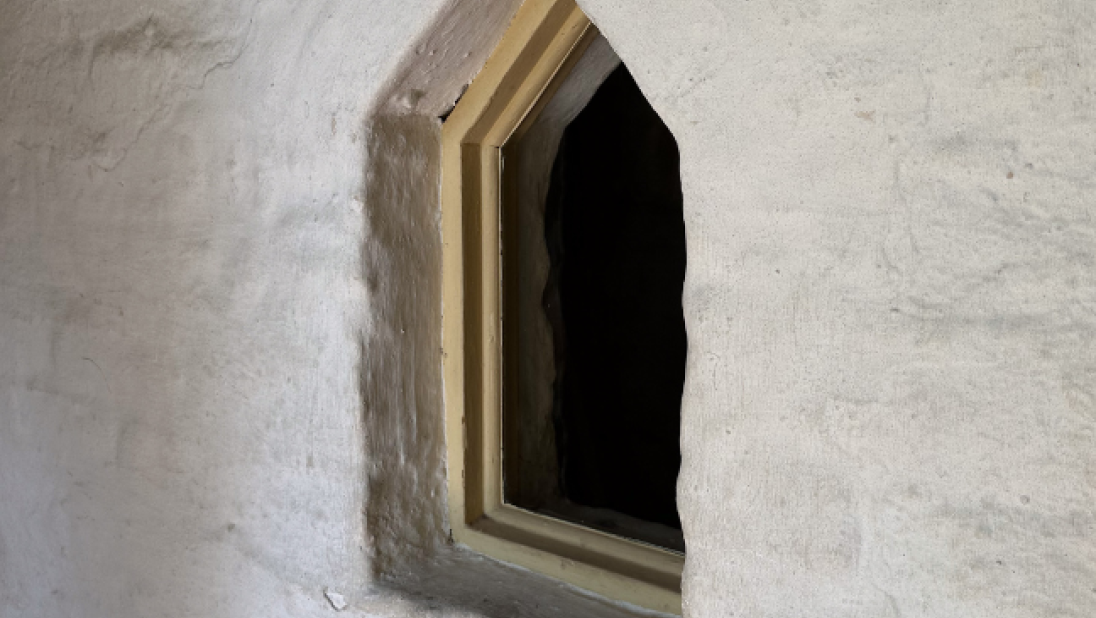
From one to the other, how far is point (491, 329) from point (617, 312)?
0.69m

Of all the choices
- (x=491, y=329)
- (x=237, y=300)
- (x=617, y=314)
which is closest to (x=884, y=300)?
(x=491, y=329)

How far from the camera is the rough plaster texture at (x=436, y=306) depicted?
2.59 ft

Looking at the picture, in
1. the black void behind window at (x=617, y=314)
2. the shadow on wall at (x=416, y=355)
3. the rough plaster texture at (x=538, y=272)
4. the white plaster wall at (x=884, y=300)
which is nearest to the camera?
the white plaster wall at (x=884, y=300)

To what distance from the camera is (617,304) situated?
6.67 feet

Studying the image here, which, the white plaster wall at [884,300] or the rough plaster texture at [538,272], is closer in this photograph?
the white plaster wall at [884,300]

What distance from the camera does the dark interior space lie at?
61.3 inches

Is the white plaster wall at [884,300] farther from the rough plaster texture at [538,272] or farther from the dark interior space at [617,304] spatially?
the dark interior space at [617,304]

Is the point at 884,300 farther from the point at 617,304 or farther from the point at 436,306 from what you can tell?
the point at 617,304

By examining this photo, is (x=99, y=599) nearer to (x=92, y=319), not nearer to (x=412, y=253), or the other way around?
(x=92, y=319)

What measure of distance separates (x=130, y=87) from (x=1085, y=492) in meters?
1.42

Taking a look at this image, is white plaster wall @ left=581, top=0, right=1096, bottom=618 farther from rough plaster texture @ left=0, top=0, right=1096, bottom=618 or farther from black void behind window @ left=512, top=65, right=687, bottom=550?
black void behind window @ left=512, top=65, right=687, bottom=550

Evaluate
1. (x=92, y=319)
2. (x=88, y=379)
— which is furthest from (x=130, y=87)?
(x=88, y=379)

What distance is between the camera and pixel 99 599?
1670 mm

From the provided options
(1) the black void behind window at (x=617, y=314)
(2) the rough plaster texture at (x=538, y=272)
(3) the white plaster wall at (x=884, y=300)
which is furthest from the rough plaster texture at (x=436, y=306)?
(1) the black void behind window at (x=617, y=314)
